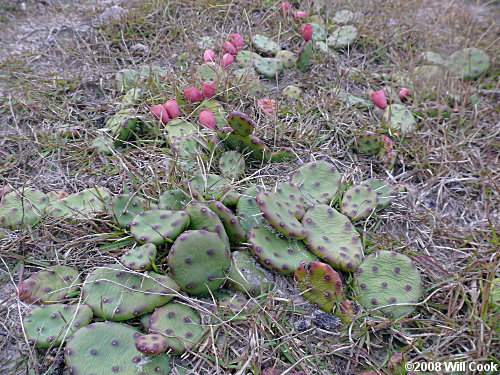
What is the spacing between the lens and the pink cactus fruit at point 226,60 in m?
2.36

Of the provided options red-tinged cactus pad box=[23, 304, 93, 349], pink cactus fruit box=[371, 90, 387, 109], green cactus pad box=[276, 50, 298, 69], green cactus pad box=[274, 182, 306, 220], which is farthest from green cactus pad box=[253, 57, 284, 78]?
red-tinged cactus pad box=[23, 304, 93, 349]

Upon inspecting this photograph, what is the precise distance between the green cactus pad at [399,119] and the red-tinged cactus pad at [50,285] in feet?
5.77

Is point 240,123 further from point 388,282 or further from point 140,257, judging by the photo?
point 388,282

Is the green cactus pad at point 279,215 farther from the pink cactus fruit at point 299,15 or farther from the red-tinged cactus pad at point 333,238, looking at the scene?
the pink cactus fruit at point 299,15

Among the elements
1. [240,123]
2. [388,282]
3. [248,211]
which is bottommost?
[388,282]

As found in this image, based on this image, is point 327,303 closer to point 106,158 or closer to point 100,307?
point 100,307

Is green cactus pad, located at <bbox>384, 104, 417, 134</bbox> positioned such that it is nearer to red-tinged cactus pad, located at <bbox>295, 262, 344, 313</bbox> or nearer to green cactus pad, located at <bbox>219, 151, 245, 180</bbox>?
green cactus pad, located at <bbox>219, 151, 245, 180</bbox>

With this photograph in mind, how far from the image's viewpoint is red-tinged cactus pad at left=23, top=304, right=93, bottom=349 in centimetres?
127

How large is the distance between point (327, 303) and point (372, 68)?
192cm

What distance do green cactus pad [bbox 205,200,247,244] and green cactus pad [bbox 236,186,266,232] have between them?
0.04m

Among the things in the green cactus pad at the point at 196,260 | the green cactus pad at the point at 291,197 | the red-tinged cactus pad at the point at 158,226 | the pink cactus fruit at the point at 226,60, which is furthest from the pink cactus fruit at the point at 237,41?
the green cactus pad at the point at 196,260

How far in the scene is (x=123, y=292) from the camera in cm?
136

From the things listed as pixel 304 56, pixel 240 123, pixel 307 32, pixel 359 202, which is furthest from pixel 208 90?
pixel 359 202

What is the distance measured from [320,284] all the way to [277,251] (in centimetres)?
20
